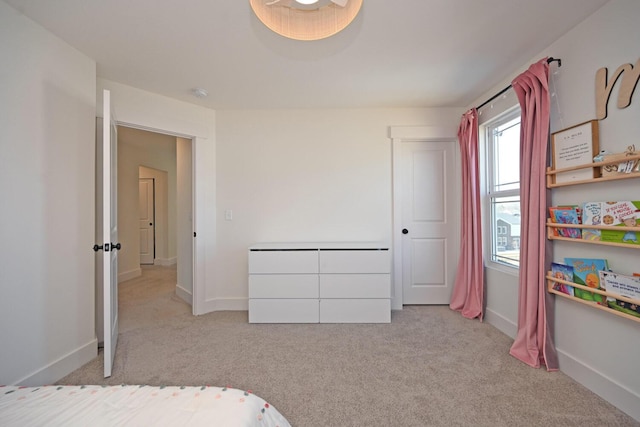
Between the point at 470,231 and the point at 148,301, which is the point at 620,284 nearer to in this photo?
the point at 470,231

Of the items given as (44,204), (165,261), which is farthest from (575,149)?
(165,261)

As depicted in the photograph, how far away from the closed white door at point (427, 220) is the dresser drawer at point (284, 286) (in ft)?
3.79

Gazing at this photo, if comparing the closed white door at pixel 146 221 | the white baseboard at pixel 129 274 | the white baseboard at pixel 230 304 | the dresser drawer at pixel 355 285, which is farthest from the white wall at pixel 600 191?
the closed white door at pixel 146 221

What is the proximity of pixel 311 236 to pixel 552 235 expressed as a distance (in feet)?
6.97

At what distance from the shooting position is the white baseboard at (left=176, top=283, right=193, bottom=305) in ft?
10.7

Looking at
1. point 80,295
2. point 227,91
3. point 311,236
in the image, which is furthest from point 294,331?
point 227,91

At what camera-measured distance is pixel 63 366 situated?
70.1 inches

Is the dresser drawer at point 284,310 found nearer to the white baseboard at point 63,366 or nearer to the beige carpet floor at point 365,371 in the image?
the beige carpet floor at point 365,371

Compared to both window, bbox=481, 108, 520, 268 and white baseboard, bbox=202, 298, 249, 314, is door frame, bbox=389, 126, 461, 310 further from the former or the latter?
white baseboard, bbox=202, 298, 249, 314

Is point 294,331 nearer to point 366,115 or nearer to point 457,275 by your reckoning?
point 457,275

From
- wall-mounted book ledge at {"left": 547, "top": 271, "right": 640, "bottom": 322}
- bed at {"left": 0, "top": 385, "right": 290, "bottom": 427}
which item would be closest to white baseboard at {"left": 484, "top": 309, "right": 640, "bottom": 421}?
wall-mounted book ledge at {"left": 547, "top": 271, "right": 640, "bottom": 322}

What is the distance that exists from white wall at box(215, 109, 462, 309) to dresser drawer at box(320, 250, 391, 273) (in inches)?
16.9

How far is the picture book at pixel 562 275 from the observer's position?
1.70 metres

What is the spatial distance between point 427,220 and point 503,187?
828mm
